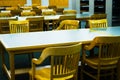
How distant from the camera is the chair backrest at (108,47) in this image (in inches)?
116

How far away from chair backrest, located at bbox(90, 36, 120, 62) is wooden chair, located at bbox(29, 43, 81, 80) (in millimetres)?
453

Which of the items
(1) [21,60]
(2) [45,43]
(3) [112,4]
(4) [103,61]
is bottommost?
(1) [21,60]

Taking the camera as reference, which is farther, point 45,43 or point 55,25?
point 55,25

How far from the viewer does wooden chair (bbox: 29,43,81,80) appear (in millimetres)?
2459

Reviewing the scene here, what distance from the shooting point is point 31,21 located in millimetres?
5430

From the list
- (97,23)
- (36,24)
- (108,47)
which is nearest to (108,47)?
(108,47)

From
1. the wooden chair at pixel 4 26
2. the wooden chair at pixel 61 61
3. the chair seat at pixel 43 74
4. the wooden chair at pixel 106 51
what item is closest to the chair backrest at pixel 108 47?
the wooden chair at pixel 106 51

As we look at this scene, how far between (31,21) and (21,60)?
101 cm

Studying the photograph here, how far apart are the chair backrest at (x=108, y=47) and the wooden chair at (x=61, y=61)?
0.45 m

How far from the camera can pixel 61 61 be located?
2592 mm

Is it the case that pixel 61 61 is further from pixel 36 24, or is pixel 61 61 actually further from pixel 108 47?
pixel 36 24

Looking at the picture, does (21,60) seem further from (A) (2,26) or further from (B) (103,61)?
(B) (103,61)

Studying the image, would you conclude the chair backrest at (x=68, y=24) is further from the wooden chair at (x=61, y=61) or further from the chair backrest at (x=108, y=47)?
the wooden chair at (x=61, y=61)

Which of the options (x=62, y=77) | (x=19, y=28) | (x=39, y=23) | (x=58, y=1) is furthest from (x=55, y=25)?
(x=58, y=1)
